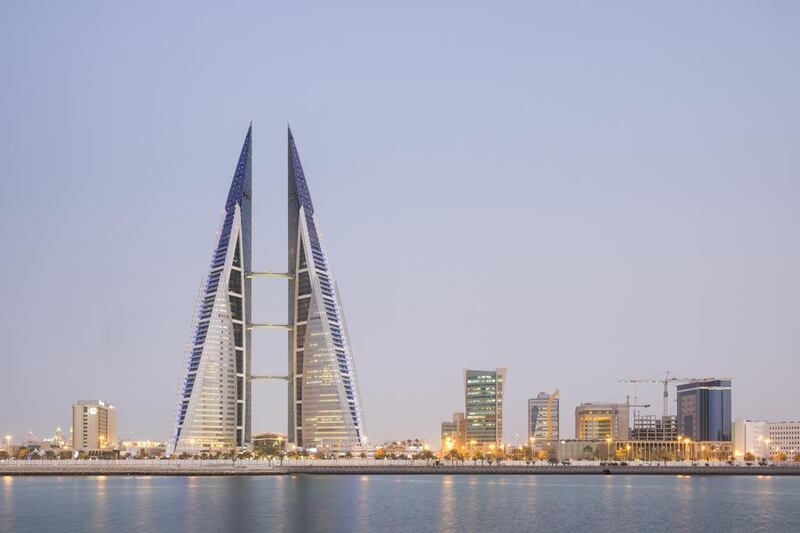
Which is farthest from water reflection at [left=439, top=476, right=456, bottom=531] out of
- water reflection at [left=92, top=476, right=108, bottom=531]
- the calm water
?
water reflection at [left=92, top=476, right=108, bottom=531]

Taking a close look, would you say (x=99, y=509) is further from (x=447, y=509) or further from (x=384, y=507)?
(x=447, y=509)

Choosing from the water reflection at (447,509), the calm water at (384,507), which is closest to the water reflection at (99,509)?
the calm water at (384,507)

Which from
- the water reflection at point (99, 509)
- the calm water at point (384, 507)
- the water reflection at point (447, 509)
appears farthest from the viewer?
the water reflection at point (447, 509)

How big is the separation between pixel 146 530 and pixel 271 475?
98479 mm

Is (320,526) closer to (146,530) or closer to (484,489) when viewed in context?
(146,530)

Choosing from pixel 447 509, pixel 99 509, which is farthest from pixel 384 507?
pixel 99 509

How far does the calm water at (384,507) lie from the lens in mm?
97125

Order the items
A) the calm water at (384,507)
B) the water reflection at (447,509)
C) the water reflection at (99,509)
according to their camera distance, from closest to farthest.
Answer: the water reflection at (99,509)
the calm water at (384,507)
the water reflection at (447,509)

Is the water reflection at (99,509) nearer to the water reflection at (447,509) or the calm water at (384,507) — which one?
the calm water at (384,507)

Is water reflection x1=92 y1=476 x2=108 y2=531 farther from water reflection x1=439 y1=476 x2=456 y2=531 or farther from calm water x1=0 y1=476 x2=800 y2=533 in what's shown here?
water reflection x1=439 y1=476 x2=456 y2=531

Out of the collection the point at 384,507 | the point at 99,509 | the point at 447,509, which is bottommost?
the point at 447,509

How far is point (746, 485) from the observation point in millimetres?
171125

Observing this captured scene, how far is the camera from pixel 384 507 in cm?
11362

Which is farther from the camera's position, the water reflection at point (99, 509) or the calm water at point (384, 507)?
the calm water at point (384, 507)
